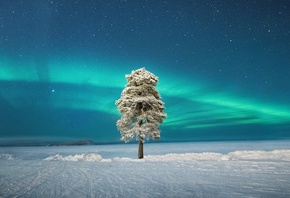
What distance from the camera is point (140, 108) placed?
94.6 feet

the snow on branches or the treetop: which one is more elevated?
the treetop

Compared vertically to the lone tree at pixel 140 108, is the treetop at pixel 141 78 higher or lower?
higher

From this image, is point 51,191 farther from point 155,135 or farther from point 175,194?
point 155,135

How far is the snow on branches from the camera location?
27672 mm

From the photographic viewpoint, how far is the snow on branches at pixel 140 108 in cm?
2767

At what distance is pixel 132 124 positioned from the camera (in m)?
28.5

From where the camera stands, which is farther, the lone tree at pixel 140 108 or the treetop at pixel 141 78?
the treetop at pixel 141 78

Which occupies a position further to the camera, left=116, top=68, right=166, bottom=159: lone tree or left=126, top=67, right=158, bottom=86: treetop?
left=126, top=67, right=158, bottom=86: treetop

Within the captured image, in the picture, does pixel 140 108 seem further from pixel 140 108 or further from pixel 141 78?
pixel 141 78

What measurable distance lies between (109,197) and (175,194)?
228 cm

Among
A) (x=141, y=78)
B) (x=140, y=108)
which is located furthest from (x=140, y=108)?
(x=141, y=78)

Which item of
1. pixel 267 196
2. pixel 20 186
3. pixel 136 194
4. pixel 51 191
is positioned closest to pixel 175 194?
pixel 136 194

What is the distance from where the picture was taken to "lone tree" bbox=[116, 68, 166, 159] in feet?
90.8

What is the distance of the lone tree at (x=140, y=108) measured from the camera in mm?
27688
